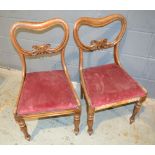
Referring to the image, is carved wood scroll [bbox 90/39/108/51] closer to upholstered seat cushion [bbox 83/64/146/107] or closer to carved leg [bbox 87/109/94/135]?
upholstered seat cushion [bbox 83/64/146/107]

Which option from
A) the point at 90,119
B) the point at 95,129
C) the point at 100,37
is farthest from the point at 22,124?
the point at 100,37

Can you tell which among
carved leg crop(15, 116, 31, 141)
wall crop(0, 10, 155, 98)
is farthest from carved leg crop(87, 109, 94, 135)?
wall crop(0, 10, 155, 98)

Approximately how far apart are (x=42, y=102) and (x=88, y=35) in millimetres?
781

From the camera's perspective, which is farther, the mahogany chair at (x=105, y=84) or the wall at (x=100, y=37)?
the wall at (x=100, y=37)

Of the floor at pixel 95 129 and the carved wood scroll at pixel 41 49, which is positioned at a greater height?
the carved wood scroll at pixel 41 49

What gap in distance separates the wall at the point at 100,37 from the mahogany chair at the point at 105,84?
0.16 m

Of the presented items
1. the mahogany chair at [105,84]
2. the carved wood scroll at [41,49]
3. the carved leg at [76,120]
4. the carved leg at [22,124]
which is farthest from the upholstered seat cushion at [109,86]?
the carved leg at [22,124]

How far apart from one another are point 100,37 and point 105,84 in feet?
1.60

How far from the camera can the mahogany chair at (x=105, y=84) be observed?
4.66 feet

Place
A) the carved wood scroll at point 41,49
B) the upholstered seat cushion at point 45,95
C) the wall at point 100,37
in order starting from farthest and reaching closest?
the wall at point 100,37 → the carved wood scroll at point 41,49 → the upholstered seat cushion at point 45,95

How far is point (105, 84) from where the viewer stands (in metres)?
1.52

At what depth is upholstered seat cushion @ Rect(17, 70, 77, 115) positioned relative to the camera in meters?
1.36

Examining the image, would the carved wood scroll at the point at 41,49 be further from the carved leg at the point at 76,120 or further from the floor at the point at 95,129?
the floor at the point at 95,129
